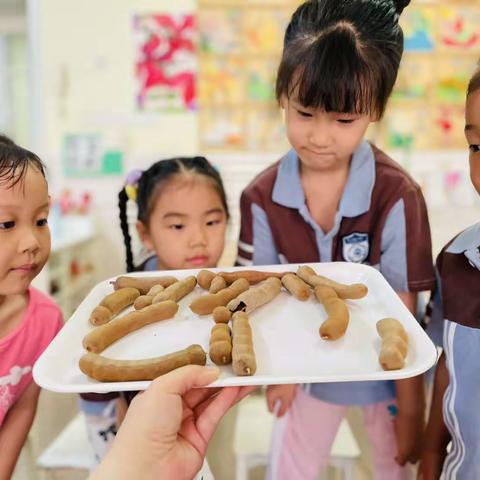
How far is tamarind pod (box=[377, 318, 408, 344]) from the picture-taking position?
1.97 feet

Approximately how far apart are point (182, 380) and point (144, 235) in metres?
0.56

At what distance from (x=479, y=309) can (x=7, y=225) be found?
634mm

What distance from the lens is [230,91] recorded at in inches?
103

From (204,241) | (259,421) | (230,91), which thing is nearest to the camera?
(204,241)

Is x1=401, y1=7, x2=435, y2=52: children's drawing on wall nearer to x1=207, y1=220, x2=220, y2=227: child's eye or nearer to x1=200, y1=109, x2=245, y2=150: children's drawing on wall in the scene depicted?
x1=200, y1=109, x2=245, y2=150: children's drawing on wall

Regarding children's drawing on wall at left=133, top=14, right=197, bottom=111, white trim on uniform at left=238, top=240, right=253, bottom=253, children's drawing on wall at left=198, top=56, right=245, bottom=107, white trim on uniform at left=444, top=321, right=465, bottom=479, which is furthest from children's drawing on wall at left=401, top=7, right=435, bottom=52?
white trim on uniform at left=444, top=321, right=465, bottom=479

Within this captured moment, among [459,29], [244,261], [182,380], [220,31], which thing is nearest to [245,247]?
[244,261]

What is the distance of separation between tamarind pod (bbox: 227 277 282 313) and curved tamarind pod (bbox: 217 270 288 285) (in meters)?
0.03

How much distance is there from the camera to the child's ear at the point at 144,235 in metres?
1.06

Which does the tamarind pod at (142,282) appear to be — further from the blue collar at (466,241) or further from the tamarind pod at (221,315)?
the blue collar at (466,241)

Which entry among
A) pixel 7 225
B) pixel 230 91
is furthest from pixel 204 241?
pixel 230 91

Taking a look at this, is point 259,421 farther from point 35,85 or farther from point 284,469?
point 35,85

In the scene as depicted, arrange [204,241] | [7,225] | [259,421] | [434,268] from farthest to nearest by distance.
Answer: [259,421]
[204,241]
[434,268]
[7,225]

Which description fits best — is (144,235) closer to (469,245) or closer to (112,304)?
(112,304)
